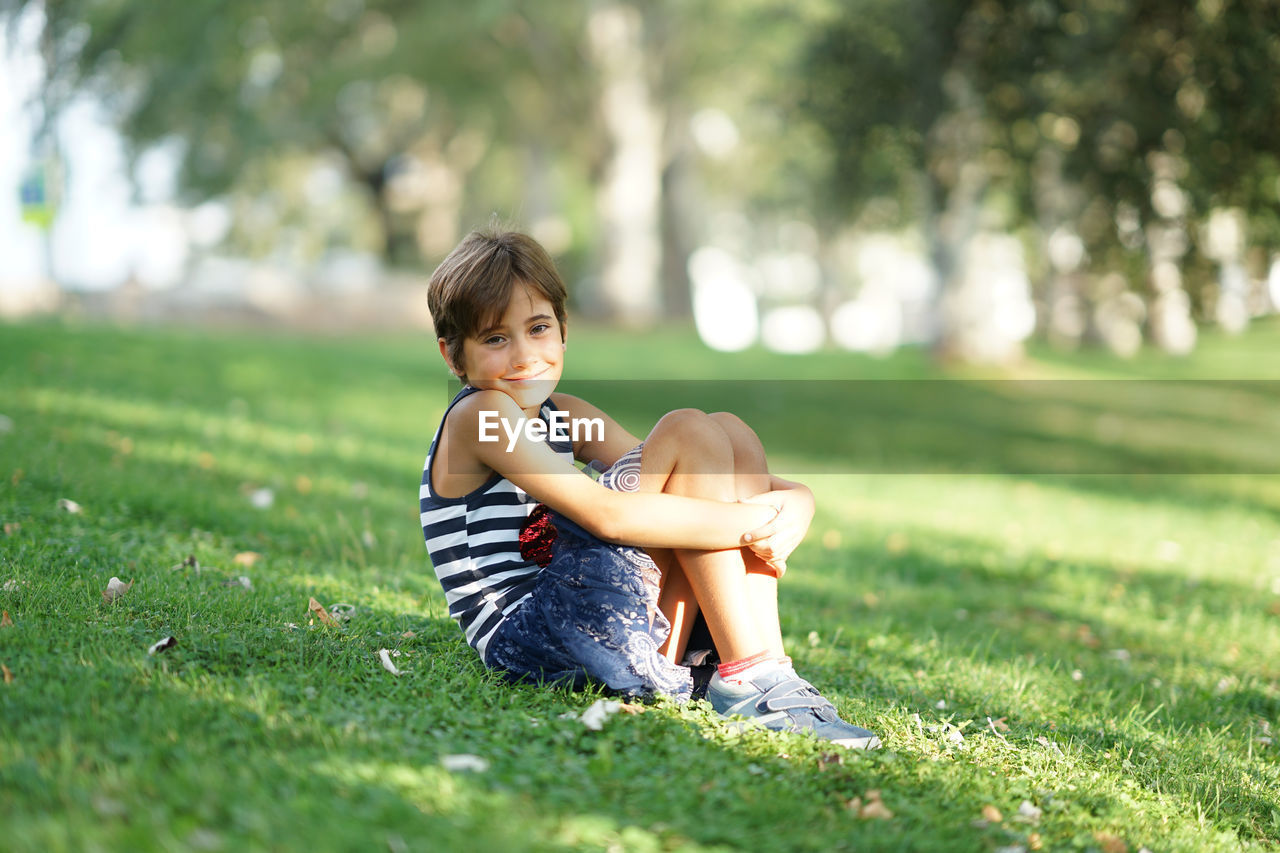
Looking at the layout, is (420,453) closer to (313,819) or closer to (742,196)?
(313,819)

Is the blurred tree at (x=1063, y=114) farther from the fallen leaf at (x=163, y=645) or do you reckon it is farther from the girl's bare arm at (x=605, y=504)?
→ the fallen leaf at (x=163, y=645)

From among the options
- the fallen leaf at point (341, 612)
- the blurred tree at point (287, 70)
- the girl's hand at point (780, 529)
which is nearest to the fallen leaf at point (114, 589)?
the fallen leaf at point (341, 612)

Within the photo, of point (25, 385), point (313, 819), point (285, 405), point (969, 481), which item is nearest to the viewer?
point (313, 819)

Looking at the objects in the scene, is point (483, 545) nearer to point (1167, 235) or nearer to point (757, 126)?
point (1167, 235)

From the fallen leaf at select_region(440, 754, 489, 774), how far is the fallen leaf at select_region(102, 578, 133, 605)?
1.62 meters

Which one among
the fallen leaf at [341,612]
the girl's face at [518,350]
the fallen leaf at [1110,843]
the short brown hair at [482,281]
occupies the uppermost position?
the short brown hair at [482,281]

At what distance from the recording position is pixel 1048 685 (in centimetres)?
438

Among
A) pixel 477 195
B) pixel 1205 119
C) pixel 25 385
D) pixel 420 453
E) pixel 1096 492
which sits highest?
pixel 477 195

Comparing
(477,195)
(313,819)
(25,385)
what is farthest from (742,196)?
(313,819)

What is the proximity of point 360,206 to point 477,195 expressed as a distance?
8572 mm

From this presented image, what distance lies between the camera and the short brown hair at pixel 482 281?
10.6 feet

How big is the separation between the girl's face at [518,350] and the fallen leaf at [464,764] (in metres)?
1.02

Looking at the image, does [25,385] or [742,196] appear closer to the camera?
[25,385]

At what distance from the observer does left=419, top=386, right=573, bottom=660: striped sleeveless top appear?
10.9 ft
